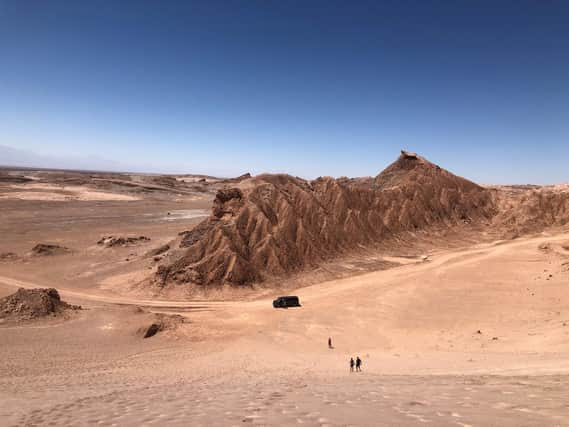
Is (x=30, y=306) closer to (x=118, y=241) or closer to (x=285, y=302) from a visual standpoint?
(x=285, y=302)

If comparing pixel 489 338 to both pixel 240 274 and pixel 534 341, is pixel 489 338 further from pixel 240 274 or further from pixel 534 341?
pixel 240 274

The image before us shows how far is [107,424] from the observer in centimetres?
841

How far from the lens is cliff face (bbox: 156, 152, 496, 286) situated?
39.2 m

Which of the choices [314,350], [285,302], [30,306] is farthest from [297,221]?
[30,306]

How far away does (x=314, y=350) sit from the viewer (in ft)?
79.1

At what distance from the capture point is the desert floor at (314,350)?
876 cm

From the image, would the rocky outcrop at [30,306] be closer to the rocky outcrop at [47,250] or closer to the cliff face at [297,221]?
the cliff face at [297,221]

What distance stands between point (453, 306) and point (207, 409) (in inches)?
1046

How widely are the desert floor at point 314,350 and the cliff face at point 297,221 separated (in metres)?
4.84

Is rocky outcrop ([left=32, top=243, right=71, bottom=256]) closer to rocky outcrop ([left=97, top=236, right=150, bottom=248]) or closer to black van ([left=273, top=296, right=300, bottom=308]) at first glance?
rocky outcrop ([left=97, top=236, right=150, bottom=248])

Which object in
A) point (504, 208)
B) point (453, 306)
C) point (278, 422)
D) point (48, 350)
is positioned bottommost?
point (48, 350)

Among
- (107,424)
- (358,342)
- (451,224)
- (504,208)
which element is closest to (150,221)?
(451,224)

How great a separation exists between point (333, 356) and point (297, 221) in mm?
25012

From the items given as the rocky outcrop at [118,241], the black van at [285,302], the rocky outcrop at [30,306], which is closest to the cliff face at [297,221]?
the black van at [285,302]
